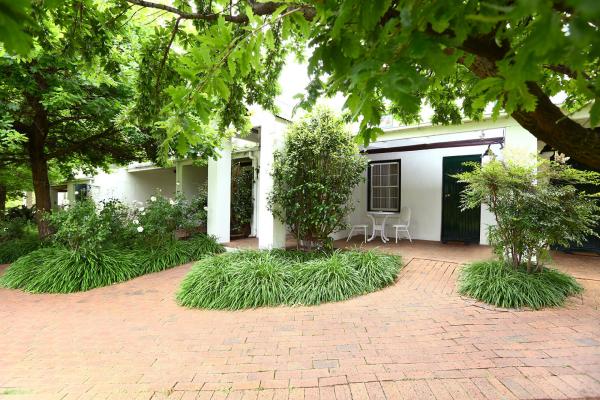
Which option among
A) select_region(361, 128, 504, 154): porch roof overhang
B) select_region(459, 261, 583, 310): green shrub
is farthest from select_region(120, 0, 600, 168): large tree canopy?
select_region(361, 128, 504, 154): porch roof overhang

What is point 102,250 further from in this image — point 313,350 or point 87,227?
point 313,350

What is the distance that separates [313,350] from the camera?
3.40 m

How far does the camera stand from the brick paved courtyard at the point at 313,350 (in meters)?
2.74

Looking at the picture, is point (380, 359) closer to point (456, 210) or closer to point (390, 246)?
point (390, 246)

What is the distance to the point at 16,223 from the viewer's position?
35.8ft

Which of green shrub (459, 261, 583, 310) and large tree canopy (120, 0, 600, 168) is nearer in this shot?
large tree canopy (120, 0, 600, 168)

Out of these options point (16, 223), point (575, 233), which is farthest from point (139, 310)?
point (16, 223)

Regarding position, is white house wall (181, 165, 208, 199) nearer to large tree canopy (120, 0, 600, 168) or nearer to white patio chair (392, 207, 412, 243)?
white patio chair (392, 207, 412, 243)

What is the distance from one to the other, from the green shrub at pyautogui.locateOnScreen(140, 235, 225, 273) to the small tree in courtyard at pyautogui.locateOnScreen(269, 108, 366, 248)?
251 centimetres

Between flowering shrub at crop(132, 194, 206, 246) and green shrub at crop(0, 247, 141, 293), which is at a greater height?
flowering shrub at crop(132, 194, 206, 246)

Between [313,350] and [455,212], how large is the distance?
22.6 feet

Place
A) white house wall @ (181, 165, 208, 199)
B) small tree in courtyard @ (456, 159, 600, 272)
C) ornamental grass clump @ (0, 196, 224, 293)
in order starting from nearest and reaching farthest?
small tree in courtyard @ (456, 159, 600, 272), ornamental grass clump @ (0, 196, 224, 293), white house wall @ (181, 165, 208, 199)

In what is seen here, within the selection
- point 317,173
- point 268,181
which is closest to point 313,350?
point 317,173

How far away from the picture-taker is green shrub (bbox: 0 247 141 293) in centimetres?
620
